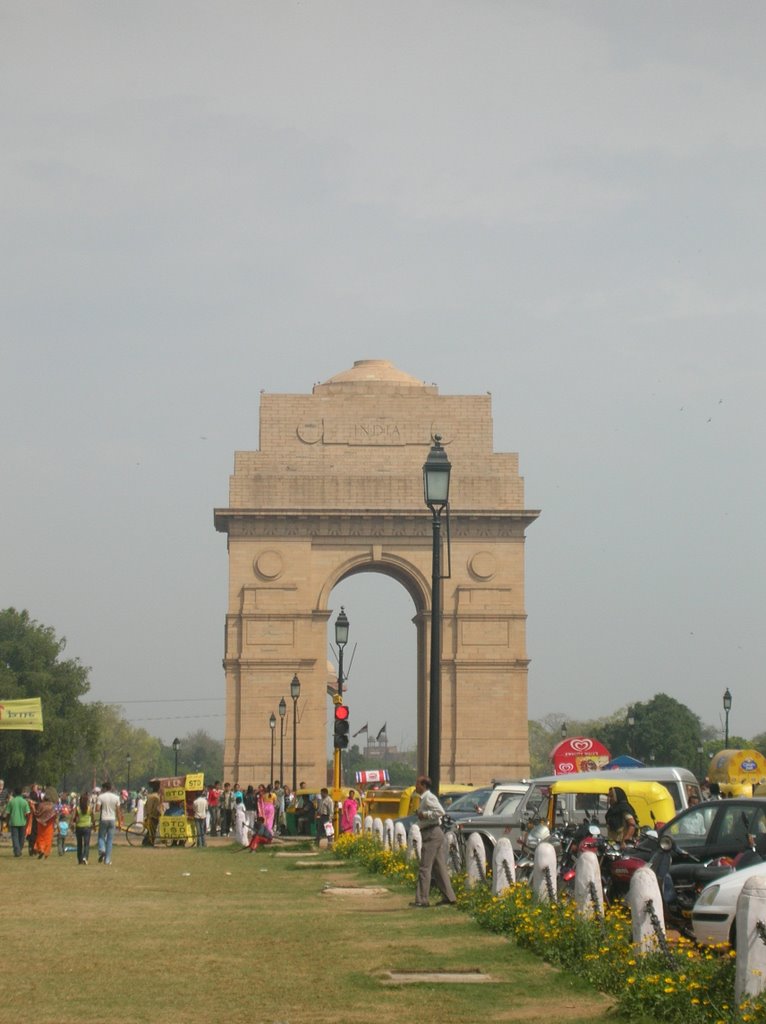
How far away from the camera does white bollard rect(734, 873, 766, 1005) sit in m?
8.24

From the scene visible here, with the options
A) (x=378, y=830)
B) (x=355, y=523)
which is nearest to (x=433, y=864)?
(x=378, y=830)

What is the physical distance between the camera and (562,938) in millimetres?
11633

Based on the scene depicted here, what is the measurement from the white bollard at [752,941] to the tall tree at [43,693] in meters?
58.2

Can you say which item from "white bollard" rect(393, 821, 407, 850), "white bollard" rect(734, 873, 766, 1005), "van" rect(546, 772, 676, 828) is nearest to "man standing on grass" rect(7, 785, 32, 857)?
"white bollard" rect(393, 821, 407, 850)

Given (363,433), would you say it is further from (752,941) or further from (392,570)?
(752,941)

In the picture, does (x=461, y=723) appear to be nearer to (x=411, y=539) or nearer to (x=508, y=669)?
(x=508, y=669)

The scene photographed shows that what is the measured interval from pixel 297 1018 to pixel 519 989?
66.0 inches

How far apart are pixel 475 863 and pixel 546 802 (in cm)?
357

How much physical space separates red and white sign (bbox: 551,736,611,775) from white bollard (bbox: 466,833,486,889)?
17.1m

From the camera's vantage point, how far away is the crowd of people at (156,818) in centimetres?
2681

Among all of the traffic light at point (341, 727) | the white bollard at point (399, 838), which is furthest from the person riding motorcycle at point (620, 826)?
the traffic light at point (341, 727)

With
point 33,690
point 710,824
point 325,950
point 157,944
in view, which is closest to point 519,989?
point 325,950

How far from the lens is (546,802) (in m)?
19.9

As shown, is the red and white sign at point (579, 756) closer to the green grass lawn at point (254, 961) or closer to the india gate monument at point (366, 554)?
the green grass lawn at point (254, 961)
